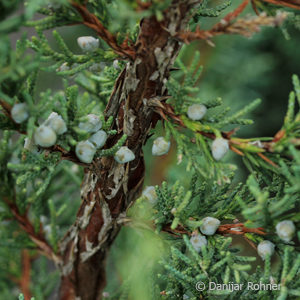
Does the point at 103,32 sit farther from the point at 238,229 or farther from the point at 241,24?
the point at 238,229

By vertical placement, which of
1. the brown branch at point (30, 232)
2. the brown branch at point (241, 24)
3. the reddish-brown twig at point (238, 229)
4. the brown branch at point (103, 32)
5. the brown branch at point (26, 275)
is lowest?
the brown branch at point (26, 275)

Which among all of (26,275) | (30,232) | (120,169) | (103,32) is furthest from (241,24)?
(26,275)

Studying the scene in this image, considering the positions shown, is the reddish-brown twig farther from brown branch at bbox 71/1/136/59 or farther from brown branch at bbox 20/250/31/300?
brown branch at bbox 20/250/31/300

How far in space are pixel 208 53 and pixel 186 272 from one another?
1413 millimetres

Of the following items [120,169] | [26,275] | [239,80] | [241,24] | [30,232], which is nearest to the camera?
[241,24]

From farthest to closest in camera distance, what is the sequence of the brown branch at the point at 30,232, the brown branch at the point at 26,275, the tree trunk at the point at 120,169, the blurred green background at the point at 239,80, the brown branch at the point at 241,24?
1. the blurred green background at the point at 239,80
2. the brown branch at the point at 26,275
3. the brown branch at the point at 30,232
4. the tree trunk at the point at 120,169
5. the brown branch at the point at 241,24

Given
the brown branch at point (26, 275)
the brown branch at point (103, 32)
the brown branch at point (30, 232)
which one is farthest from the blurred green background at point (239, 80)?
the brown branch at point (103, 32)

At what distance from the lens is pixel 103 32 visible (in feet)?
2.41

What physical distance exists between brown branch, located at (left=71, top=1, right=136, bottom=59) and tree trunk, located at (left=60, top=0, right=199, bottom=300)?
0.02 m

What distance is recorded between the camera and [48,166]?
0.76 m

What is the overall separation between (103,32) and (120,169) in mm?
298

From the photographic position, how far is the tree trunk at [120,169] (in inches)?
29.1

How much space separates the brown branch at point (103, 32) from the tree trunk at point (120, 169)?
20mm

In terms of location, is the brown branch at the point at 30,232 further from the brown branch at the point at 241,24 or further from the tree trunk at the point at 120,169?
the brown branch at the point at 241,24
